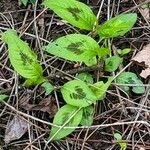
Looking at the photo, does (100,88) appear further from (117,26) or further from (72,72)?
(117,26)

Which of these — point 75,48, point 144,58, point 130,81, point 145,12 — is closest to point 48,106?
point 75,48

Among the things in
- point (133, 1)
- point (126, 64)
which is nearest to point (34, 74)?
point (126, 64)

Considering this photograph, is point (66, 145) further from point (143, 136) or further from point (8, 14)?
point (8, 14)

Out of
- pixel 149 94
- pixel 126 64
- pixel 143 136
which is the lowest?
pixel 143 136

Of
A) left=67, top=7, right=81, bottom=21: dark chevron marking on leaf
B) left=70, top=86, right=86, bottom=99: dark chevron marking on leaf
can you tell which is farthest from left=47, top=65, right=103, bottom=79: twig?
left=67, top=7, right=81, bottom=21: dark chevron marking on leaf

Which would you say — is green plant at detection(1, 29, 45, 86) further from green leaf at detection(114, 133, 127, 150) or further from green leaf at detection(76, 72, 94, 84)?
green leaf at detection(114, 133, 127, 150)

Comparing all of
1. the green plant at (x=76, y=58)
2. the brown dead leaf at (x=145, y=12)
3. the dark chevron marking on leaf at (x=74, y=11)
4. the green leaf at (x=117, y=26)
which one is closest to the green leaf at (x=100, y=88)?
the green plant at (x=76, y=58)
